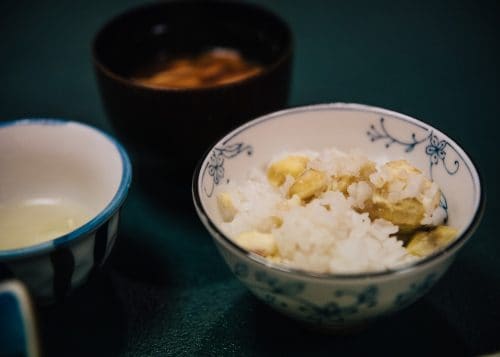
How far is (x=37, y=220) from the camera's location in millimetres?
1088

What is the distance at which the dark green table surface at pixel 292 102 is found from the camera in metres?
0.90

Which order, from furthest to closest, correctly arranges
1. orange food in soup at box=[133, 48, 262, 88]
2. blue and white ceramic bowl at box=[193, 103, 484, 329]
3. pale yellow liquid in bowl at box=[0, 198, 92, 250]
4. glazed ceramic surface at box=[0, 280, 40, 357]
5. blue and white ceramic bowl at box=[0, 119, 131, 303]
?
1. orange food in soup at box=[133, 48, 262, 88]
2. pale yellow liquid in bowl at box=[0, 198, 92, 250]
3. blue and white ceramic bowl at box=[0, 119, 131, 303]
4. blue and white ceramic bowl at box=[193, 103, 484, 329]
5. glazed ceramic surface at box=[0, 280, 40, 357]

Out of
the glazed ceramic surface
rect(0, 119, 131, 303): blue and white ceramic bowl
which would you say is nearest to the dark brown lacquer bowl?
rect(0, 119, 131, 303): blue and white ceramic bowl

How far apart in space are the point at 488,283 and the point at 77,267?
28.1 inches

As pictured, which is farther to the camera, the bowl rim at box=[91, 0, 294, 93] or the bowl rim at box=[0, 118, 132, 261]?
the bowl rim at box=[91, 0, 294, 93]

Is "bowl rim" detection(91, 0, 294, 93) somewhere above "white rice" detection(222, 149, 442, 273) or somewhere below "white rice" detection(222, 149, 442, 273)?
above

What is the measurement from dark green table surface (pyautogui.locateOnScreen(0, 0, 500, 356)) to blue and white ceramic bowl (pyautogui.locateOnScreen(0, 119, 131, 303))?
111 millimetres

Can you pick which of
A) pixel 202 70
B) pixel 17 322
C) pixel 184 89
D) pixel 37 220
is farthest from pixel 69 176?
pixel 17 322

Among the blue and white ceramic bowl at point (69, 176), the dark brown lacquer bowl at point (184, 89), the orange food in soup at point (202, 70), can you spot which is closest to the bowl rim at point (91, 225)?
the blue and white ceramic bowl at point (69, 176)

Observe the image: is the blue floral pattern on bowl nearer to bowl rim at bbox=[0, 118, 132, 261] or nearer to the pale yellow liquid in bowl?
bowl rim at bbox=[0, 118, 132, 261]

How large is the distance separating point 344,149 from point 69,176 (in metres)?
0.58

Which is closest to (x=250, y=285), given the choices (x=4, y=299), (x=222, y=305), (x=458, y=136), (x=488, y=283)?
(x=222, y=305)

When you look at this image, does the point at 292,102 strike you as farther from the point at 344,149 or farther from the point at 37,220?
the point at 37,220

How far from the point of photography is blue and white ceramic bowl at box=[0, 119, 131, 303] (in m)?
0.87
